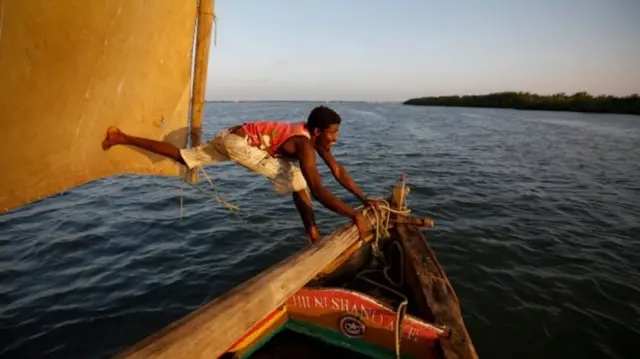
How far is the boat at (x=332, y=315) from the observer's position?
227 centimetres

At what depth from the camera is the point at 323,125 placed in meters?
4.20

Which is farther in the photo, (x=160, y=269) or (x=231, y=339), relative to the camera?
(x=160, y=269)

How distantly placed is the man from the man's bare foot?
0.40m

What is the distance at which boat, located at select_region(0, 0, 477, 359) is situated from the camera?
7.02ft

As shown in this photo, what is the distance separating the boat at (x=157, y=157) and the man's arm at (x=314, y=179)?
35 cm

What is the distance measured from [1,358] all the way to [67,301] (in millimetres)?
1176

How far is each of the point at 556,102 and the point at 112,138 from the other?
72380mm

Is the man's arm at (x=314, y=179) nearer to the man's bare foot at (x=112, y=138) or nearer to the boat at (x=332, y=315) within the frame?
the boat at (x=332, y=315)

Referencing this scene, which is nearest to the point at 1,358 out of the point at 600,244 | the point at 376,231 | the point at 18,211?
the point at 376,231

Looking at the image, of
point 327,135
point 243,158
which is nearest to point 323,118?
point 327,135

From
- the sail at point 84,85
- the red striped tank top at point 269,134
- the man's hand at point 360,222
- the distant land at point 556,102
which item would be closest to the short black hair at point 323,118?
the red striped tank top at point 269,134

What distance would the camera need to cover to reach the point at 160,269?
6605mm

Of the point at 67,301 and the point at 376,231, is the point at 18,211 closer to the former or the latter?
the point at 67,301

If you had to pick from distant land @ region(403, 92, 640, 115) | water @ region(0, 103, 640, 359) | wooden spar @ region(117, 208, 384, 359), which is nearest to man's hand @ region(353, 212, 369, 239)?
wooden spar @ region(117, 208, 384, 359)
